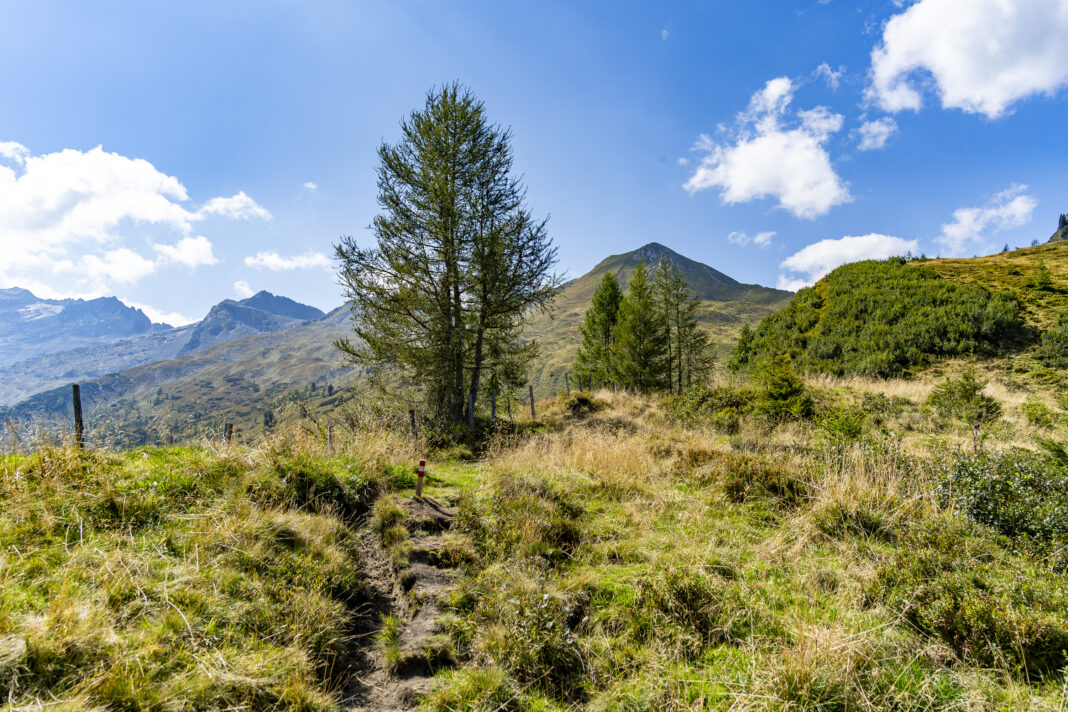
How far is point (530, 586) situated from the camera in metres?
4.08

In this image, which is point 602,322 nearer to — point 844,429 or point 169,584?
point 844,429

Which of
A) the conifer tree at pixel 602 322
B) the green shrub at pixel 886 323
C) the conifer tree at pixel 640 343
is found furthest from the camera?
the conifer tree at pixel 602 322

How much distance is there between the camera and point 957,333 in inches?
711

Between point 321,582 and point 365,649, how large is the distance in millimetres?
825

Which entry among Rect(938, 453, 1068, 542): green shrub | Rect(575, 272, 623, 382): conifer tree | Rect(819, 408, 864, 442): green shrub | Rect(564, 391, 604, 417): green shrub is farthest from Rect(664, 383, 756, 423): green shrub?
Rect(575, 272, 623, 382): conifer tree

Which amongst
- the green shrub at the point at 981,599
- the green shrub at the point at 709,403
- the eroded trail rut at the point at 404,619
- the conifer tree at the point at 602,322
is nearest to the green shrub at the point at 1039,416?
the green shrub at the point at 709,403

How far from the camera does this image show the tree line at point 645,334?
84.1 feet

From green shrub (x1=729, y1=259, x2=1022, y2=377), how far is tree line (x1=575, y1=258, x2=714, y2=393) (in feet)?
13.4

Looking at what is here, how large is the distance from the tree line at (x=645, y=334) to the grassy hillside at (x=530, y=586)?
18798mm

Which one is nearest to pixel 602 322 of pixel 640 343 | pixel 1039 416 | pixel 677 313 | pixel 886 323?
pixel 677 313

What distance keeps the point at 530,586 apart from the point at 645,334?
2286 cm

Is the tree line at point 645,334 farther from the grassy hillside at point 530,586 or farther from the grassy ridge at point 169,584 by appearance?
the grassy ridge at point 169,584

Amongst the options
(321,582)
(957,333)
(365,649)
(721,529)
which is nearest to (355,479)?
(321,582)

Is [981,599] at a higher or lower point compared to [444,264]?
lower
